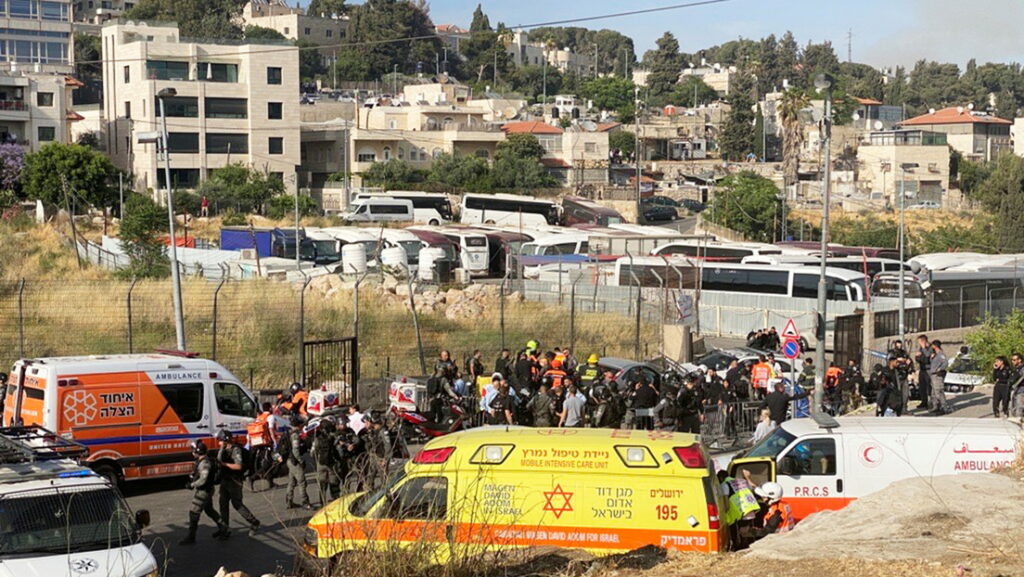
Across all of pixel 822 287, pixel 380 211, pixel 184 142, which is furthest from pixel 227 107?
pixel 822 287

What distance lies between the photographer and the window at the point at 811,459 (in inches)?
567

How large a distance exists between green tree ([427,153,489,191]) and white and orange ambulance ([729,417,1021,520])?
66.1 m

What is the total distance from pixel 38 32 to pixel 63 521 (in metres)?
109

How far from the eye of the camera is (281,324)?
97.1 feet

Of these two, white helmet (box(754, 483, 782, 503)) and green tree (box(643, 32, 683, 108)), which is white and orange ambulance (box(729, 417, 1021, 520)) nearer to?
white helmet (box(754, 483, 782, 503))

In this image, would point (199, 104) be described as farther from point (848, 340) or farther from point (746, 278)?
point (848, 340)

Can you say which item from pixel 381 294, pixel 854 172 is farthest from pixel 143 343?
pixel 854 172

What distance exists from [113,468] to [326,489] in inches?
128

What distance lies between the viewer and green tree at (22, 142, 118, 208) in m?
62.6

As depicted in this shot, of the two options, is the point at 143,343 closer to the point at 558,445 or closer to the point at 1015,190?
the point at 558,445

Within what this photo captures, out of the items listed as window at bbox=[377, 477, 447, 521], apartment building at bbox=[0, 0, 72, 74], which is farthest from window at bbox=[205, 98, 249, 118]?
window at bbox=[377, 477, 447, 521]

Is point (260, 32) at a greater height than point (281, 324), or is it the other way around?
point (260, 32)

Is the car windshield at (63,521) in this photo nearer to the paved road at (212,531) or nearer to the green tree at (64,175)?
the paved road at (212,531)

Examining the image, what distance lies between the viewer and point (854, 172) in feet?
341
